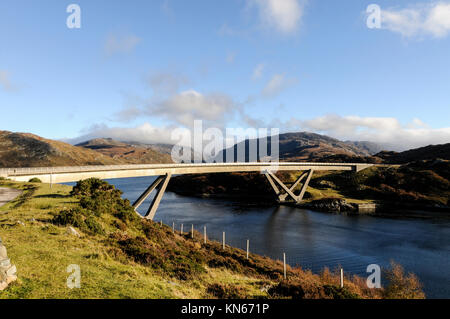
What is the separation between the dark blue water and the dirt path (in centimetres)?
2616

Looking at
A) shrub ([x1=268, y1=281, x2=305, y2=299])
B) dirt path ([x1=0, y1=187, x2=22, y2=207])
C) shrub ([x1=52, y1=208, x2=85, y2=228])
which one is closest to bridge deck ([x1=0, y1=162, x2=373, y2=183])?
dirt path ([x1=0, y1=187, x2=22, y2=207])

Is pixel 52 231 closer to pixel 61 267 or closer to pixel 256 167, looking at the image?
pixel 61 267

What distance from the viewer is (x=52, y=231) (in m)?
17.9

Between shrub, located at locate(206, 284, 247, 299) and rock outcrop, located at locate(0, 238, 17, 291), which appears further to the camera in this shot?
shrub, located at locate(206, 284, 247, 299)

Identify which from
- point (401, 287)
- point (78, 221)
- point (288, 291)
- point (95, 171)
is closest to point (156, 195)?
point (95, 171)

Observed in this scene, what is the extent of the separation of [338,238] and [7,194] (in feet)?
159

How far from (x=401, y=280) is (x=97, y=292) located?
89.4 feet

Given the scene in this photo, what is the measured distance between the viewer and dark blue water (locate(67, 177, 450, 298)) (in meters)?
31.5

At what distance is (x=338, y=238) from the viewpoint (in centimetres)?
4406

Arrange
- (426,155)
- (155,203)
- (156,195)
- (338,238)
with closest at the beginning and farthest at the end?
(338,238) < (155,203) < (156,195) < (426,155)

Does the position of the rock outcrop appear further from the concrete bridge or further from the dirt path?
the concrete bridge

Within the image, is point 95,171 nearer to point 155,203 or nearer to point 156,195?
point 155,203

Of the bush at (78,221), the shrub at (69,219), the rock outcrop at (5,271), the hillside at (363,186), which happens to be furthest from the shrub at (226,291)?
the hillside at (363,186)

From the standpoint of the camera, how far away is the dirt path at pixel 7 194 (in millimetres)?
27391
